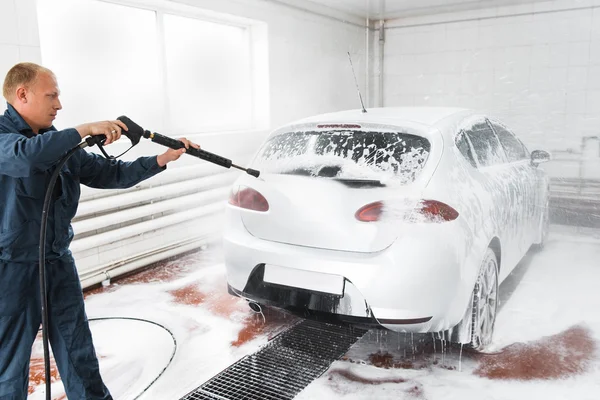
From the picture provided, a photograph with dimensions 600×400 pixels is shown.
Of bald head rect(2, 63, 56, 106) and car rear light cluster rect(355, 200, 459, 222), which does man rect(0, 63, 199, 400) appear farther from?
car rear light cluster rect(355, 200, 459, 222)

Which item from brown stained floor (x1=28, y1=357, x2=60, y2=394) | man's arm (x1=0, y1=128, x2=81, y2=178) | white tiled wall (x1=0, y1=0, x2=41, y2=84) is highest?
white tiled wall (x1=0, y1=0, x2=41, y2=84)

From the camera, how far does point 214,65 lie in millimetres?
6168

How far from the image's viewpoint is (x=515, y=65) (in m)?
8.05

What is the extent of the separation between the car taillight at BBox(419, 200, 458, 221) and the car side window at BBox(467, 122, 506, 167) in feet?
2.50

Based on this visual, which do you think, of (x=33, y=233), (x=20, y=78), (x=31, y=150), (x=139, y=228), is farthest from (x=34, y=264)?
(x=139, y=228)

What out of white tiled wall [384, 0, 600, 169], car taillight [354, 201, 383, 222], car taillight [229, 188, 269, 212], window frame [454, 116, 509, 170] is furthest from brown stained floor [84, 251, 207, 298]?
white tiled wall [384, 0, 600, 169]

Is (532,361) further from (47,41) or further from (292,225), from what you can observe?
(47,41)

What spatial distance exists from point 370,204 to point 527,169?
80.6 inches

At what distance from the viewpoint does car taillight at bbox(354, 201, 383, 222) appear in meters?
2.60

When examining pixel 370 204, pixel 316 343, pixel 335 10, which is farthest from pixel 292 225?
pixel 335 10

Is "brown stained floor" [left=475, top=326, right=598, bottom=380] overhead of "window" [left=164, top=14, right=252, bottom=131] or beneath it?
beneath

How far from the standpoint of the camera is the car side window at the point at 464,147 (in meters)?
3.03

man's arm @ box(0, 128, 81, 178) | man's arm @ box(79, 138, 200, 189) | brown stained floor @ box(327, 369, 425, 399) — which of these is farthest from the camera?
brown stained floor @ box(327, 369, 425, 399)

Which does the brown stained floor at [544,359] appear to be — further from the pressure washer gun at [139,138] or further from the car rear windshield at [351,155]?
the pressure washer gun at [139,138]
